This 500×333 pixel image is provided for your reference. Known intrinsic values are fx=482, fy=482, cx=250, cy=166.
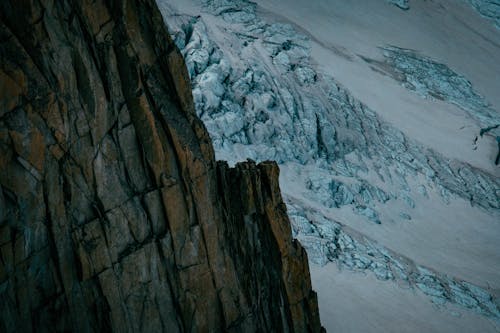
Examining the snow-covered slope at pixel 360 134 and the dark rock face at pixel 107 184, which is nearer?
the dark rock face at pixel 107 184

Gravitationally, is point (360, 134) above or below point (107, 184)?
below

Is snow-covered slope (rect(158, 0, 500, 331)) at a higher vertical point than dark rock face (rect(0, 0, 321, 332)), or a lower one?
lower

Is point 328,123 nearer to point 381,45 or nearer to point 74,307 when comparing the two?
point 381,45

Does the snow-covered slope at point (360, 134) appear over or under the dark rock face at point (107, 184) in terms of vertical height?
under

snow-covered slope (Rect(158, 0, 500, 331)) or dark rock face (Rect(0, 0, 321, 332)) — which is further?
snow-covered slope (Rect(158, 0, 500, 331))

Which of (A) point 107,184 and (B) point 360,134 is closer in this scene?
(A) point 107,184
